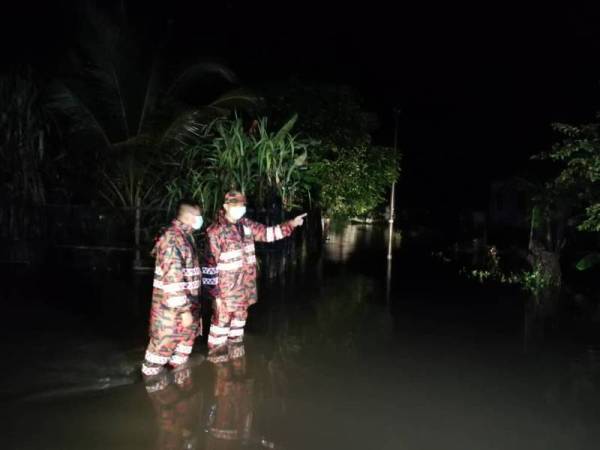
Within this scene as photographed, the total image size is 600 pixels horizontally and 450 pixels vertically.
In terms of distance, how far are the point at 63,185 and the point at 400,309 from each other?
30.0 ft

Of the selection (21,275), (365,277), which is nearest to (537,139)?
(365,277)

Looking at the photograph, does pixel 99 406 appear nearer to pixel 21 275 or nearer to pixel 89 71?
pixel 21 275

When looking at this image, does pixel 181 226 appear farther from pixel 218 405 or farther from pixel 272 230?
pixel 218 405

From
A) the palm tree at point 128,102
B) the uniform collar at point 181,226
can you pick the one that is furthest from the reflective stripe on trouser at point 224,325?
the palm tree at point 128,102

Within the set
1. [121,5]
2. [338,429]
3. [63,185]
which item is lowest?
[338,429]

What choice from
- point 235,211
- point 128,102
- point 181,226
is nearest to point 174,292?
point 181,226

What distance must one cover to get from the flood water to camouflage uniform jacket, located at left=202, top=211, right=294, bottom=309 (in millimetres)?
719

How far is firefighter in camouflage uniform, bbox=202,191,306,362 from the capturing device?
625 centimetres

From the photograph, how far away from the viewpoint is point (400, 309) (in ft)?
31.1

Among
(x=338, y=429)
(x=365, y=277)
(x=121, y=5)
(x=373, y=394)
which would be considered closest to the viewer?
(x=338, y=429)

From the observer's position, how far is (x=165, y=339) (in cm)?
545

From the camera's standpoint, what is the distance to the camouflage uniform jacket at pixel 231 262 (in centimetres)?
625

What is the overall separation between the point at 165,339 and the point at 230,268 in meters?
1.12

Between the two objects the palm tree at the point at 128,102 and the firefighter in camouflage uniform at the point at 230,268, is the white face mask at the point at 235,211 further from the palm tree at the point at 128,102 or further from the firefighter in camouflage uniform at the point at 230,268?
the palm tree at the point at 128,102
